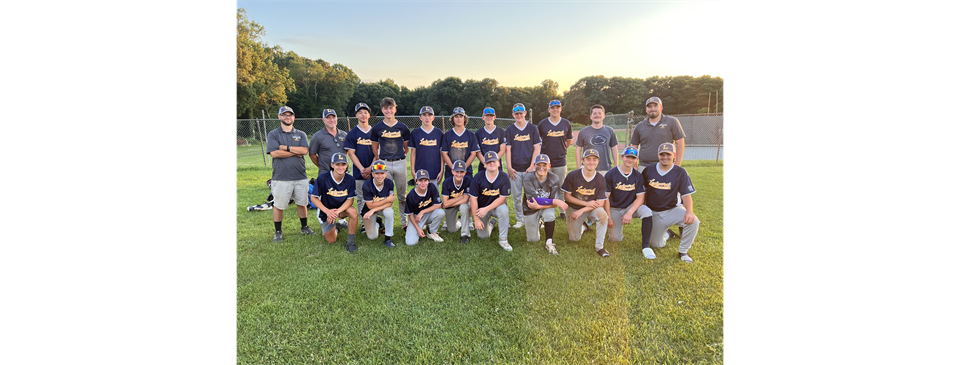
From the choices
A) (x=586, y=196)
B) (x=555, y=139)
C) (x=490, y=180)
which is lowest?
(x=586, y=196)

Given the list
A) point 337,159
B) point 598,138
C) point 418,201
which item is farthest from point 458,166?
point 598,138

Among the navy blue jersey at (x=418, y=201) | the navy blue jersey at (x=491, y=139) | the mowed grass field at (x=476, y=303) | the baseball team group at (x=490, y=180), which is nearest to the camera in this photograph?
the mowed grass field at (x=476, y=303)

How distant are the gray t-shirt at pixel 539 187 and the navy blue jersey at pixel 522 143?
0.50 metres

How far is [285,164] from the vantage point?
5.83 m

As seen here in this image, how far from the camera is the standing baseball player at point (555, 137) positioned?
639cm

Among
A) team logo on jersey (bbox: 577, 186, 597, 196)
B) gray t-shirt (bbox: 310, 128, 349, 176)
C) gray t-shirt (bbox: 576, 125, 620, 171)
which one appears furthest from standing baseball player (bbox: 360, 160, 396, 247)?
gray t-shirt (bbox: 576, 125, 620, 171)

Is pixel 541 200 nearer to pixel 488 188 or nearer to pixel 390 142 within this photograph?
pixel 488 188

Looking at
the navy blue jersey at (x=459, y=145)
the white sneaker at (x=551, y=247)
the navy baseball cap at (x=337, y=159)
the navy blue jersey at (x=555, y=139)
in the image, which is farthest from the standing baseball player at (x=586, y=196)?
the navy baseball cap at (x=337, y=159)

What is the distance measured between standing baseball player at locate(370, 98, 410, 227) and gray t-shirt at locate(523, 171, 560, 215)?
6.87 ft

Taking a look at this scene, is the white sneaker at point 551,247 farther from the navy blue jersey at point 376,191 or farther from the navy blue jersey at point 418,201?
the navy blue jersey at point 376,191

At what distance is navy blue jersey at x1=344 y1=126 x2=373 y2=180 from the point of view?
6195mm

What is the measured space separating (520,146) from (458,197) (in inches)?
56.3

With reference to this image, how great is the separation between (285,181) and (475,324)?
428cm

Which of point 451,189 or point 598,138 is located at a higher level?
point 598,138
